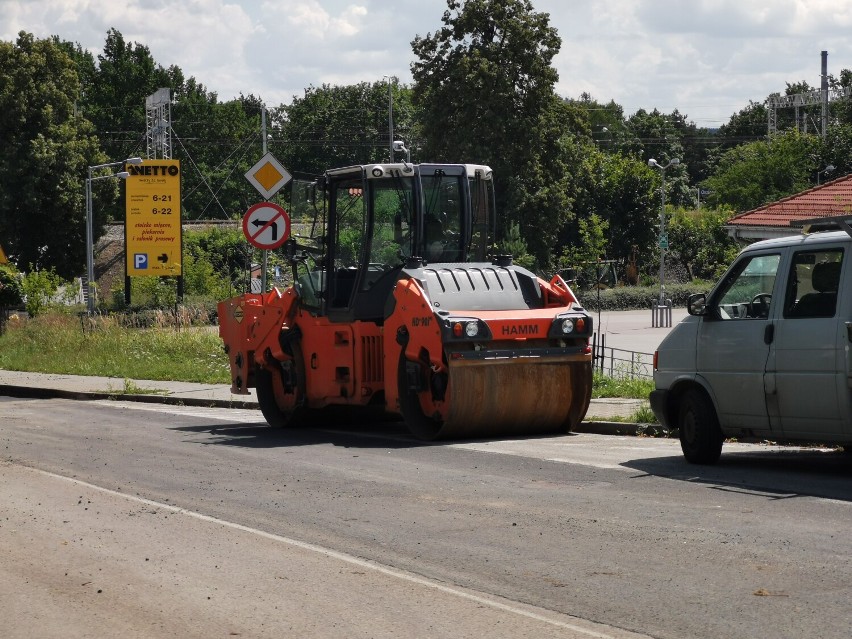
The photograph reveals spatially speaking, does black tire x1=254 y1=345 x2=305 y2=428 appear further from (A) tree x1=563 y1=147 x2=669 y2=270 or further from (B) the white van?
(A) tree x1=563 y1=147 x2=669 y2=270

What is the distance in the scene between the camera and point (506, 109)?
223 ft

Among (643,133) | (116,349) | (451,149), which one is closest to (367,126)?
(643,133)

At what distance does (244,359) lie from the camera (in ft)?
60.2

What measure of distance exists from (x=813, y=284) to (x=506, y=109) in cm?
5769

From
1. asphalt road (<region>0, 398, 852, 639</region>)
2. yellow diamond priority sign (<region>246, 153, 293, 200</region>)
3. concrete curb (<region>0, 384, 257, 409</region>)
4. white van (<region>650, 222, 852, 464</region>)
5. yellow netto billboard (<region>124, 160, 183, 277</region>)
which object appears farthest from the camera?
yellow netto billboard (<region>124, 160, 183, 277</region>)

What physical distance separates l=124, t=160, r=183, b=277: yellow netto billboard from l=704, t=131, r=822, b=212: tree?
123ft

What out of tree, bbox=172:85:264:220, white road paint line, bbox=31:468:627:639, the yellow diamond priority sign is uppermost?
tree, bbox=172:85:264:220

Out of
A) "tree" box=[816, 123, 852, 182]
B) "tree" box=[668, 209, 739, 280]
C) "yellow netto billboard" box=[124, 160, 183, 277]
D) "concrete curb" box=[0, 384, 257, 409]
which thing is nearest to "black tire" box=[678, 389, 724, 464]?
"concrete curb" box=[0, 384, 257, 409]

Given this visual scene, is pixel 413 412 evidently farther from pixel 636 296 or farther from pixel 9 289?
pixel 636 296

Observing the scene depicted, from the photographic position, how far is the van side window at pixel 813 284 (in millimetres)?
11031

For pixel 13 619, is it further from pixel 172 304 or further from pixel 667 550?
pixel 172 304

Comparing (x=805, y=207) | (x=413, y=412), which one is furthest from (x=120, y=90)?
(x=413, y=412)

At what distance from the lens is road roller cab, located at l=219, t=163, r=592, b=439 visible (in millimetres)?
14750

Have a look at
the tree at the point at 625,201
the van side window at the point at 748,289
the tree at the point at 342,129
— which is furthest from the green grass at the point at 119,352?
the tree at the point at 342,129
